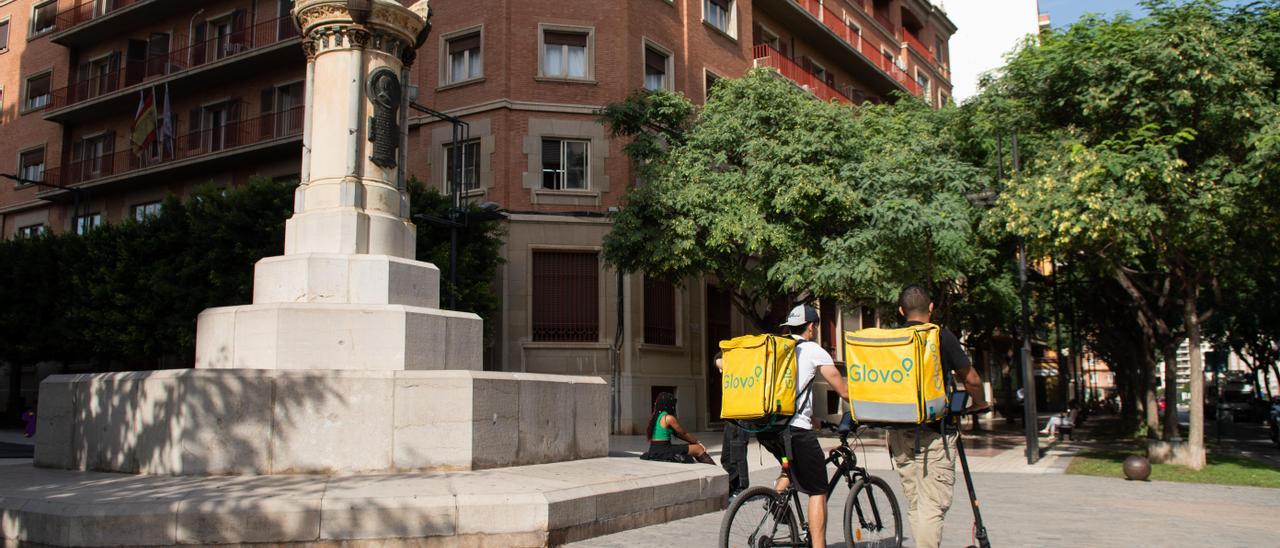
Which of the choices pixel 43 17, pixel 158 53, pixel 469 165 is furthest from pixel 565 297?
pixel 43 17

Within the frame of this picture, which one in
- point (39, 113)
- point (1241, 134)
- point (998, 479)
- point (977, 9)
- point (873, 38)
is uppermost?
point (977, 9)

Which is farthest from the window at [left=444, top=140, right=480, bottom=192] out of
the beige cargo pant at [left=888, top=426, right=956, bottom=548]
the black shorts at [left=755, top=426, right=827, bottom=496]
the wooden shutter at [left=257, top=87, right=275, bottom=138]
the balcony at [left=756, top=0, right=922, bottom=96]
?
the beige cargo pant at [left=888, top=426, right=956, bottom=548]

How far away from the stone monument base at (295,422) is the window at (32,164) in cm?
3302

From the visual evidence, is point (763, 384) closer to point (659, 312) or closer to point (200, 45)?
point (659, 312)

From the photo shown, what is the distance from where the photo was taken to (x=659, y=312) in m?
26.2

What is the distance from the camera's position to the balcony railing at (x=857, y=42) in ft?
117

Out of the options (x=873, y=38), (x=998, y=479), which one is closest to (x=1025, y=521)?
(x=998, y=479)

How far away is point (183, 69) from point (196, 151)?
2.95 m

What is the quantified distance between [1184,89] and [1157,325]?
5681 mm

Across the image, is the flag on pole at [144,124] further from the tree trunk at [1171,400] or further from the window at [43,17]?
the tree trunk at [1171,400]

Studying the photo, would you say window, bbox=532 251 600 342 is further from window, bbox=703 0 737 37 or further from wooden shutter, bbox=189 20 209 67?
wooden shutter, bbox=189 20 209 67

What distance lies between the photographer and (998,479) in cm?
1549

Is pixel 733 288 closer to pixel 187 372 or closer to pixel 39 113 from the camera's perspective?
pixel 187 372

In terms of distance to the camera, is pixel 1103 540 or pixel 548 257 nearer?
pixel 1103 540
